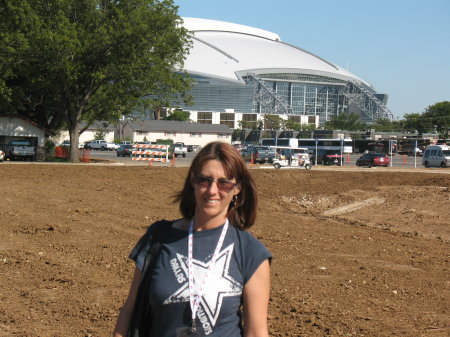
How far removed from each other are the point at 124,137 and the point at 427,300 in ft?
375

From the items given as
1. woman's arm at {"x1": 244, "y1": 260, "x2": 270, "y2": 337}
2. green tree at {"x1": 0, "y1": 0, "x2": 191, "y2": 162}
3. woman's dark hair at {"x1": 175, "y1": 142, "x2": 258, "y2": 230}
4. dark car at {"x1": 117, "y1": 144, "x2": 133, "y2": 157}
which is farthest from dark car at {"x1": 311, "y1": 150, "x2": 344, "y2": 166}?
woman's arm at {"x1": 244, "y1": 260, "x2": 270, "y2": 337}

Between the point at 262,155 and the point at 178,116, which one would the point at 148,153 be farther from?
the point at 178,116

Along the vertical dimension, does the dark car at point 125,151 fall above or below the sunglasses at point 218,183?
below

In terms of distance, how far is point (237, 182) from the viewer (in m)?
3.34

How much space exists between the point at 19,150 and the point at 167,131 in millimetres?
70695

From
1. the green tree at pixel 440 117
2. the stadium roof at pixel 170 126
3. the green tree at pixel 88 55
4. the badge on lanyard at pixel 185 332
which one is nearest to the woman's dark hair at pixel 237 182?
the badge on lanyard at pixel 185 332

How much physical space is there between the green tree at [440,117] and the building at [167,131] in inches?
1621

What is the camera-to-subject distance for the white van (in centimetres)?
5059

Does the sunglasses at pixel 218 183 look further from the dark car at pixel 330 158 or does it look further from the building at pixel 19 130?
the dark car at pixel 330 158

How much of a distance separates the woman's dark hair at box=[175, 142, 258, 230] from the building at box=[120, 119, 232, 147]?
4361 inches

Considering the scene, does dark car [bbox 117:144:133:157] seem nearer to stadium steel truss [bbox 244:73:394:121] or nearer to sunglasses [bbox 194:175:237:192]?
sunglasses [bbox 194:175:237:192]

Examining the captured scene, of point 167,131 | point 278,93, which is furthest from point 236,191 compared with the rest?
point 278,93

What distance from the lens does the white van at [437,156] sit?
50.6 m

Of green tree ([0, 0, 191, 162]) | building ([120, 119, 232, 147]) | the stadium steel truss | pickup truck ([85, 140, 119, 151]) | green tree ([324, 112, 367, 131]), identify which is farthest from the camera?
the stadium steel truss
